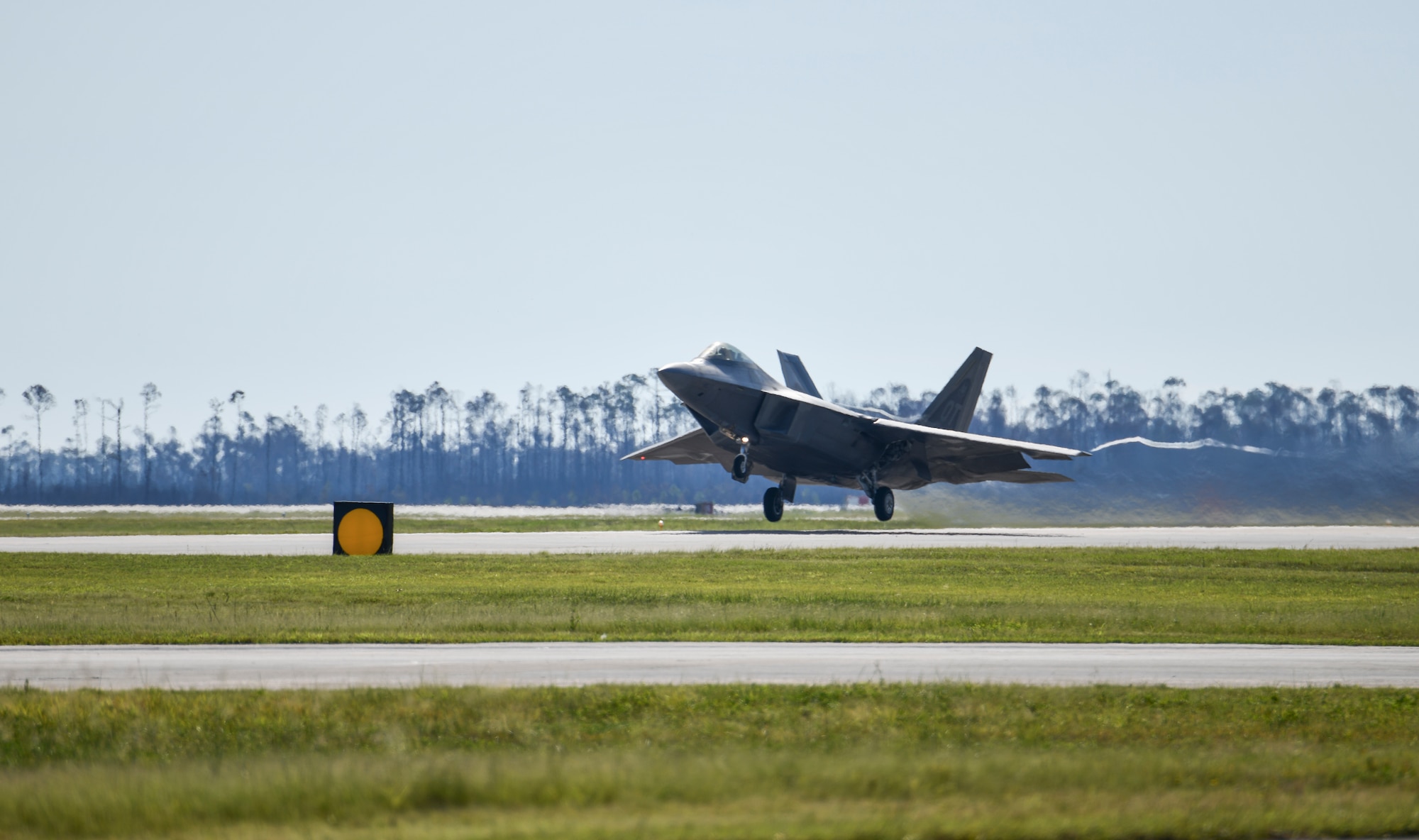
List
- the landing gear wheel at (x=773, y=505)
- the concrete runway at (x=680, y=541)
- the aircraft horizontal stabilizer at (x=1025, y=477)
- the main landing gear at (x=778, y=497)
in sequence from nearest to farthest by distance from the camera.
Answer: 1. the concrete runway at (x=680, y=541)
2. the main landing gear at (x=778, y=497)
3. the landing gear wheel at (x=773, y=505)
4. the aircraft horizontal stabilizer at (x=1025, y=477)

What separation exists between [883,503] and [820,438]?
6.45 m

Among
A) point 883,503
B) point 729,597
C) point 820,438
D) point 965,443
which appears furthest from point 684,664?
point 883,503

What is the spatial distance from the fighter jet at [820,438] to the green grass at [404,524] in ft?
10.5

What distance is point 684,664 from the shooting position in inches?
561

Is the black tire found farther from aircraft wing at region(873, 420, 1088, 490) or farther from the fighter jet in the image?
aircraft wing at region(873, 420, 1088, 490)

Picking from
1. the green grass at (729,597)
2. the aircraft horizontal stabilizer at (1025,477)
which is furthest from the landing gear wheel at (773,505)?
the green grass at (729,597)

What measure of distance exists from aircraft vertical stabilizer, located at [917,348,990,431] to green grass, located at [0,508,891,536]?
4581 millimetres

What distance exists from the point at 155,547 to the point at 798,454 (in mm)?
22919

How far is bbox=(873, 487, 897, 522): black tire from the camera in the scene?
169 ft

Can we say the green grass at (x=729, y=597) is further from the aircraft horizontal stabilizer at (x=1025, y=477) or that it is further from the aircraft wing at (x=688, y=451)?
the aircraft wing at (x=688, y=451)

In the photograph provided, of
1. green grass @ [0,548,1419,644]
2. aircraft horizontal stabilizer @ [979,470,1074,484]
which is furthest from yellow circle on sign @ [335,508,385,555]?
aircraft horizontal stabilizer @ [979,470,1074,484]

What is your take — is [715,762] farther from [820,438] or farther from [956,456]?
[956,456]

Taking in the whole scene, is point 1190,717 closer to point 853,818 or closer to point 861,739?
point 861,739

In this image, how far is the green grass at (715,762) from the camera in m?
7.40
